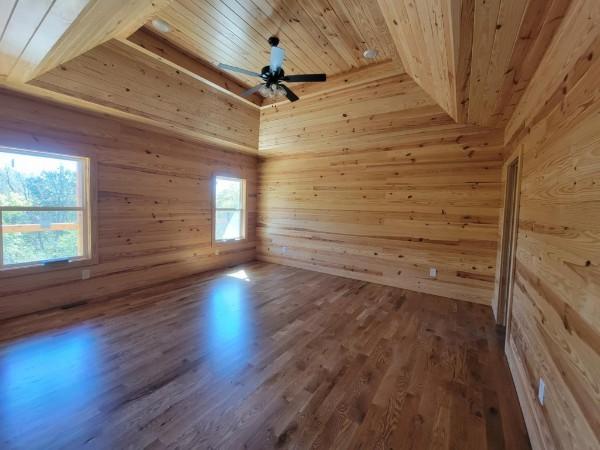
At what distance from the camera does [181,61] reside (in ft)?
11.3

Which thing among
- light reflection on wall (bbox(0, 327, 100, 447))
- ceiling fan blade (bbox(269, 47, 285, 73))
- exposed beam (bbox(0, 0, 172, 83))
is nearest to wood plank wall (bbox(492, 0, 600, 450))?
ceiling fan blade (bbox(269, 47, 285, 73))

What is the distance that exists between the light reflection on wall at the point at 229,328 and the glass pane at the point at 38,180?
2.25 metres

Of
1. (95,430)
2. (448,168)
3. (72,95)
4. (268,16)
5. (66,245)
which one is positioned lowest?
(95,430)

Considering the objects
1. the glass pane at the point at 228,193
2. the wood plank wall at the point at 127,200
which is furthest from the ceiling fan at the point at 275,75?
the glass pane at the point at 228,193

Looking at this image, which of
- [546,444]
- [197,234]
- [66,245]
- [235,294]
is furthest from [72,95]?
[546,444]

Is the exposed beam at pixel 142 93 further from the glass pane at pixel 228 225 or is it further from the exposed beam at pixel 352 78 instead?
the glass pane at pixel 228 225

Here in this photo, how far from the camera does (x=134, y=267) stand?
3.97 m

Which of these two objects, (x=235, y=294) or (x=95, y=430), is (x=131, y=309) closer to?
(x=235, y=294)

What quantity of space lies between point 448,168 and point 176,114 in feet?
13.3

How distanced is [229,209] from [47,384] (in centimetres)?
399

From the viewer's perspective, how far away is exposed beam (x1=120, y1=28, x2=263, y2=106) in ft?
9.95

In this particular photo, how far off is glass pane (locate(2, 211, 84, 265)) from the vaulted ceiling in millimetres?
1377

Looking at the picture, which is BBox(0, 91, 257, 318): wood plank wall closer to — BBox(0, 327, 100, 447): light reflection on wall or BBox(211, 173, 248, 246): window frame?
BBox(211, 173, 248, 246): window frame

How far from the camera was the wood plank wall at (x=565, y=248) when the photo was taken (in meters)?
1.06
